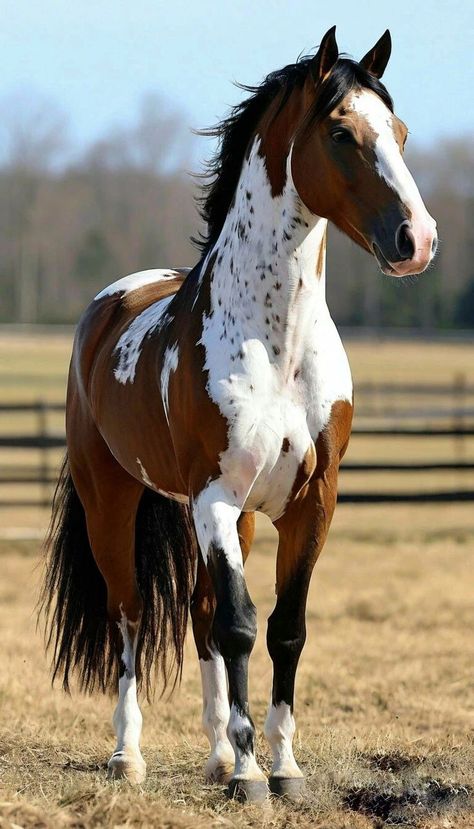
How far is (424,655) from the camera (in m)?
7.25

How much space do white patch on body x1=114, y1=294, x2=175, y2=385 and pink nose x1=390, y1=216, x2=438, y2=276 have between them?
1280 mm

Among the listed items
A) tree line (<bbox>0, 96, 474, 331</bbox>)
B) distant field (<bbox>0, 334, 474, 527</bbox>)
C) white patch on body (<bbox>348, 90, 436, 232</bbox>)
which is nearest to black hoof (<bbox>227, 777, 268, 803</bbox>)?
white patch on body (<bbox>348, 90, 436, 232</bbox>)

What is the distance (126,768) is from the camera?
4367 millimetres

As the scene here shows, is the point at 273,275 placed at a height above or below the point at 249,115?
below

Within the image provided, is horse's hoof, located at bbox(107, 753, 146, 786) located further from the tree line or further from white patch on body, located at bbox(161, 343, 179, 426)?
the tree line

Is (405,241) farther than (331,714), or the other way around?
(331,714)

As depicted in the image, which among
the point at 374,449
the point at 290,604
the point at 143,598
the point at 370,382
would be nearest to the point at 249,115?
Result: the point at 290,604

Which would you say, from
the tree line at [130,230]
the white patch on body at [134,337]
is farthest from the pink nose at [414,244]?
the tree line at [130,230]

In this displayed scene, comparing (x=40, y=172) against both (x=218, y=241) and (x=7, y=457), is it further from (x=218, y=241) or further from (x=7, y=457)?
(x=218, y=241)

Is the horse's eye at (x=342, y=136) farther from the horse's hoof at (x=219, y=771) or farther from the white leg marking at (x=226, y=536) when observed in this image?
the horse's hoof at (x=219, y=771)

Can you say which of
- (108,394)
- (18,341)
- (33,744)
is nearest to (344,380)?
(108,394)

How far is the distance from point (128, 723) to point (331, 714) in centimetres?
158

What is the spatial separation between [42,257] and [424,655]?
6535 centimetres

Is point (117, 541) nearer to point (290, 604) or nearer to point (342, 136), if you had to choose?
point (290, 604)
